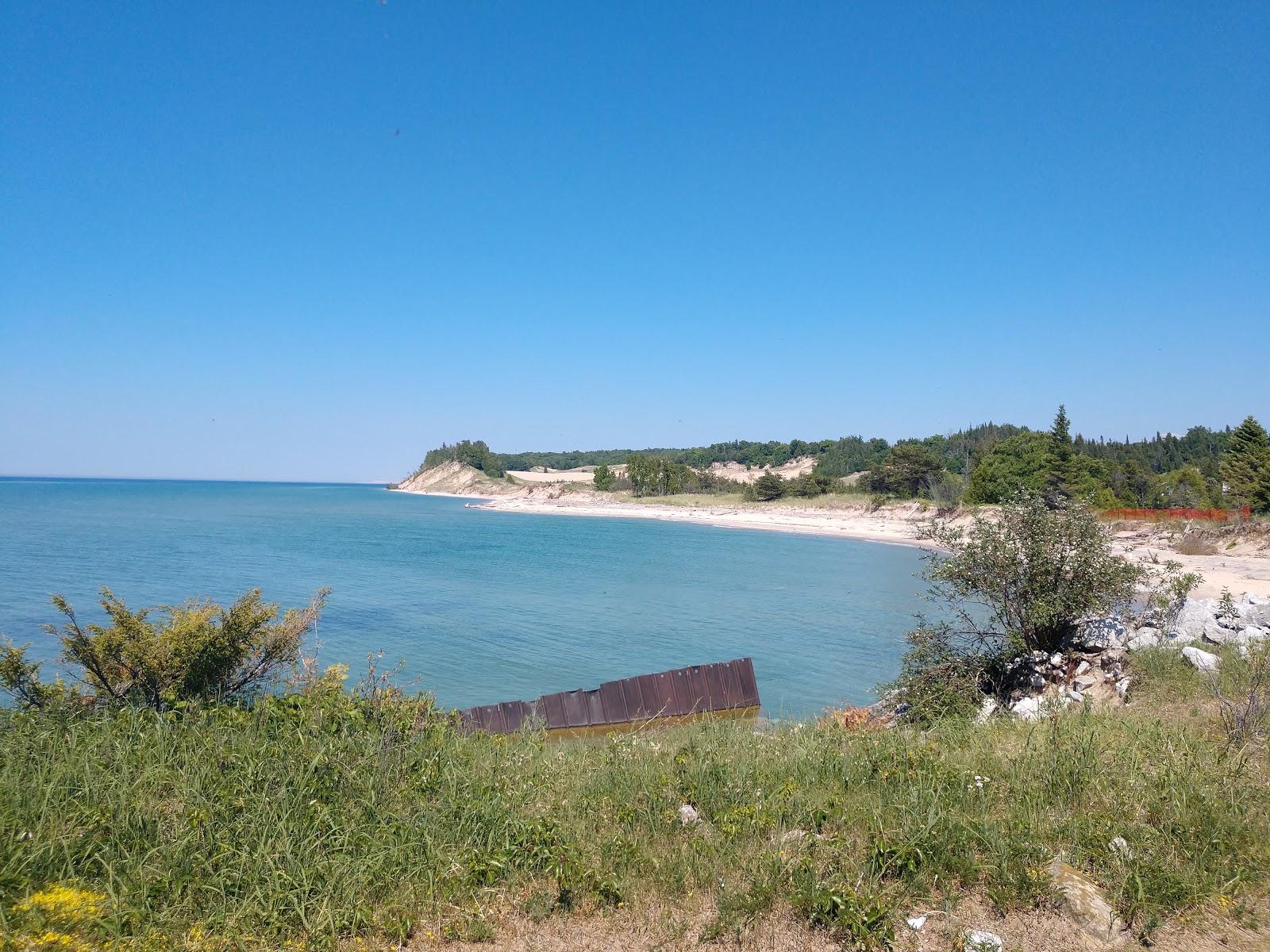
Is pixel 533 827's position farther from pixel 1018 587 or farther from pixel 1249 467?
pixel 1249 467

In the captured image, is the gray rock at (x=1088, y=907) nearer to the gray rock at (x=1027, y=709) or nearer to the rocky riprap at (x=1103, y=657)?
the gray rock at (x=1027, y=709)

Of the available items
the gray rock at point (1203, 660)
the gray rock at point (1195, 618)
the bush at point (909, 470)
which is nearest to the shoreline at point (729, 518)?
the bush at point (909, 470)

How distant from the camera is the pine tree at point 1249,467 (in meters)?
45.2

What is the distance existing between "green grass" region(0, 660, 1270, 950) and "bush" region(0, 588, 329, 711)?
2286mm

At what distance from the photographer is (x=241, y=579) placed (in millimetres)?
34969

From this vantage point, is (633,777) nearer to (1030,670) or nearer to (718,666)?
(1030,670)

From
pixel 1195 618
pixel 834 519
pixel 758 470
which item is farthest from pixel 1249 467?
pixel 758 470

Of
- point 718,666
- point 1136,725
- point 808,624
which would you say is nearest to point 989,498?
point 808,624

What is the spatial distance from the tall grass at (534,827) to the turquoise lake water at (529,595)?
10.5 m

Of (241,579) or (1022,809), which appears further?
(241,579)

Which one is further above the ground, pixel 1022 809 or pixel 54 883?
pixel 54 883

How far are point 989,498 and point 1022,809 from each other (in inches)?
2695

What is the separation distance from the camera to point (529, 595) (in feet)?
112

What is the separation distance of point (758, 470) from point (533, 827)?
180668mm
